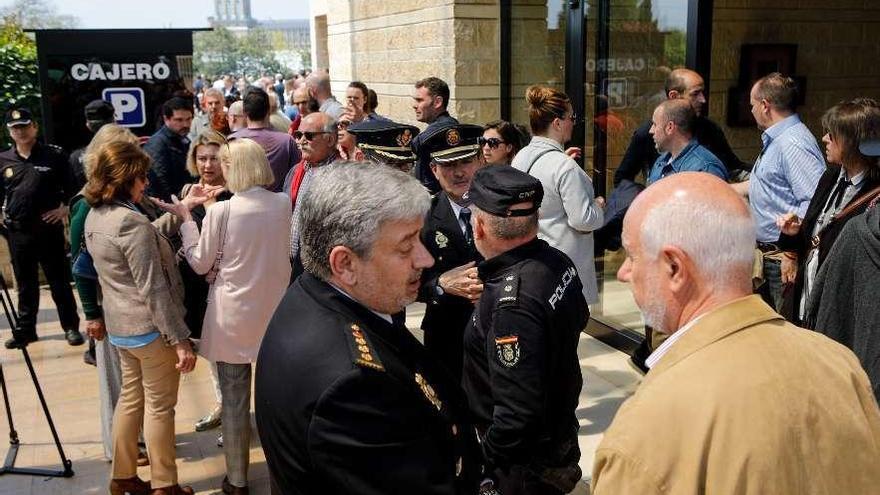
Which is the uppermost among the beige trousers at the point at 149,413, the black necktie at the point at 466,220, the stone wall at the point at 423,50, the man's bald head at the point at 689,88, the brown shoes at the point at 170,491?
the stone wall at the point at 423,50

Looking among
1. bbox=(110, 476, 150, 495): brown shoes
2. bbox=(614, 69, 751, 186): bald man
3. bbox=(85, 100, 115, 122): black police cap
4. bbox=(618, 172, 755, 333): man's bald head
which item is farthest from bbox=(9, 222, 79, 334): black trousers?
bbox=(618, 172, 755, 333): man's bald head

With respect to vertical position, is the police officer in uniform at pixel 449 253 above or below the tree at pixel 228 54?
below

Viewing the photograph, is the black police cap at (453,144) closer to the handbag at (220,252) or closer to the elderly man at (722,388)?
the handbag at (220,252)

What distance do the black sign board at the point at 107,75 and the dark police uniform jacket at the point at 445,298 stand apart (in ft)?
18.0

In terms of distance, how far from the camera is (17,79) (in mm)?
9578

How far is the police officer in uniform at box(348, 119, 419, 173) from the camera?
4.62 metres

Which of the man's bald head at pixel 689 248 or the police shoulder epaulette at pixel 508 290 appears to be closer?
the man's bald head at pixel 689 248

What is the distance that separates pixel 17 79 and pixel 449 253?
8.22 meters

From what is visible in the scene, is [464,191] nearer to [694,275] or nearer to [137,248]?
[137,248]

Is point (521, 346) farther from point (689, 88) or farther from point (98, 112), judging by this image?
point (98, 112)

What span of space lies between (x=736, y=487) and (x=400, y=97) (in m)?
8.09

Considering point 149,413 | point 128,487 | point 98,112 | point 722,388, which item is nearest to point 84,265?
point 149,413

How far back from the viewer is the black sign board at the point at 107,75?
7.92m

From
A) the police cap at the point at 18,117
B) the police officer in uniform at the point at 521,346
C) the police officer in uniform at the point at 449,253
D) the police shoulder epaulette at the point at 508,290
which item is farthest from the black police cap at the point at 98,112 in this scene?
the police shoulder epaulette at the point at 508,290
